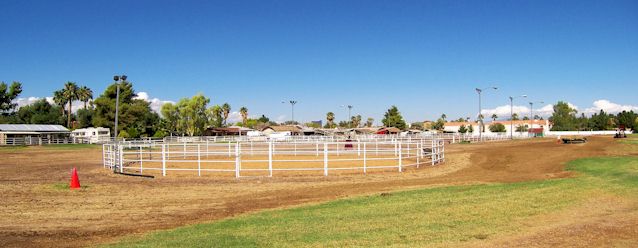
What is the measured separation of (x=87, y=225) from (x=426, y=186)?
424 inches

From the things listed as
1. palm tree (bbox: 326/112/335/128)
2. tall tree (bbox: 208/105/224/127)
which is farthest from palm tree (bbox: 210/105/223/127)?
palm tree (bbox: 326/112/335/128)

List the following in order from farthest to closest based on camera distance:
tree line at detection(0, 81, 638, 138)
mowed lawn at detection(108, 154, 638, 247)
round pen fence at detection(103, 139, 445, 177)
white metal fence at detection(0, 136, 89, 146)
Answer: tree line at detection(0, 81, 638, 138)
white metal fence at detection(0, 136, 89, 146)
round pen fence at detection(103, 139, 445, 177)
mowed lawn at detection(108, 154, 638, 247)

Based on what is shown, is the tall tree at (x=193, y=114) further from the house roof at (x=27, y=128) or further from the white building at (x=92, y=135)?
the house roof at (x=27, y=128)

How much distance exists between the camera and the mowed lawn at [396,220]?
841cm

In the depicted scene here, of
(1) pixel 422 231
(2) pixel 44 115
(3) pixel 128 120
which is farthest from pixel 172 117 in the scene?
(1) pixel 422 231

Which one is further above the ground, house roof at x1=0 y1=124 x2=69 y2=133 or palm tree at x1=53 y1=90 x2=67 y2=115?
palm tree at x1=53 y1=90 x2=67 y2=115

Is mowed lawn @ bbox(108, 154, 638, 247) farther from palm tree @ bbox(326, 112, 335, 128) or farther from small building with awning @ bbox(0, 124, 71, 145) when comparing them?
palm tree @ bbox(326, 112, 335, 128)

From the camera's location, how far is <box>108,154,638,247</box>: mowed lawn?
841 centimetres

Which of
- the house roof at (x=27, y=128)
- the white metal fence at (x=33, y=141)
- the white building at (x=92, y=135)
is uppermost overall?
the house roof at (x=27, y=128)

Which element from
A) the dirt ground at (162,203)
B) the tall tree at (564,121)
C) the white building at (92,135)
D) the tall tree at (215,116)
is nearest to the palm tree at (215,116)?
the tall tree at (215,116)

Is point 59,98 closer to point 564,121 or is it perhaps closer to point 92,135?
point 92,135

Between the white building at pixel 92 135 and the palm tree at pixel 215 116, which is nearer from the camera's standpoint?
the white building at pixel 92 135

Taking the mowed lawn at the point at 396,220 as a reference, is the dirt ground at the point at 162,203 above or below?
below

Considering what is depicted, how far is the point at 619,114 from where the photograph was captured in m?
165
